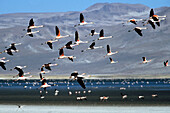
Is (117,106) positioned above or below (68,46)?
above

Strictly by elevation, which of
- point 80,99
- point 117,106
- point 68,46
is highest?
point 80,99
